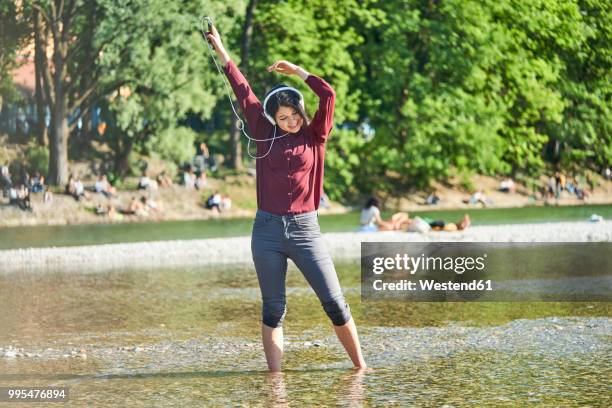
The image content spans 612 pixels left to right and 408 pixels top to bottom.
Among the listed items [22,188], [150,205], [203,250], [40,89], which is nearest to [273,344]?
[203,250]

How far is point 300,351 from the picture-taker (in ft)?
36.3

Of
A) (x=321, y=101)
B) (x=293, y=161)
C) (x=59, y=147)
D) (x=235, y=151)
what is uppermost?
(x=321, y=101)

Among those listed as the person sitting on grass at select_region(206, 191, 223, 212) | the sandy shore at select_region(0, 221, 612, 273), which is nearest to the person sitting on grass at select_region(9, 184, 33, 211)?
the person sitting on grass at select_region(206, 191, 223, 212)

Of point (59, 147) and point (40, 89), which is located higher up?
point (40, 89)

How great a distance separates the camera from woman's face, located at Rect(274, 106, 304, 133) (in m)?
9.41

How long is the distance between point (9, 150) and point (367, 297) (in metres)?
30.0

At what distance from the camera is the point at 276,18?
45.9m

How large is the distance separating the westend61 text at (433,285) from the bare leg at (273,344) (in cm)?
738

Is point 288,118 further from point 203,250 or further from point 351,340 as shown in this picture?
point 203,250

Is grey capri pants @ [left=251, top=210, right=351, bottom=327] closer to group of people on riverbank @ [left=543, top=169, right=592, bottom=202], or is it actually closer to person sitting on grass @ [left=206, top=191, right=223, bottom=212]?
person sitting on grass @ [left=206, top=191, right=223, bottom=212]

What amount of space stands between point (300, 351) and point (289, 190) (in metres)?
2.14

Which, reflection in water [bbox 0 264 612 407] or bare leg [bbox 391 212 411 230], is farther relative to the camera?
bare leg [bbox 391 212 411 230]

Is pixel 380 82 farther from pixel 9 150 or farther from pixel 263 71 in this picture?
pixel 9 150

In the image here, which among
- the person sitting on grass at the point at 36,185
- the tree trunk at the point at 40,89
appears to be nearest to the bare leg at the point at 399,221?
the person sitting on grass at the point at 36,185
